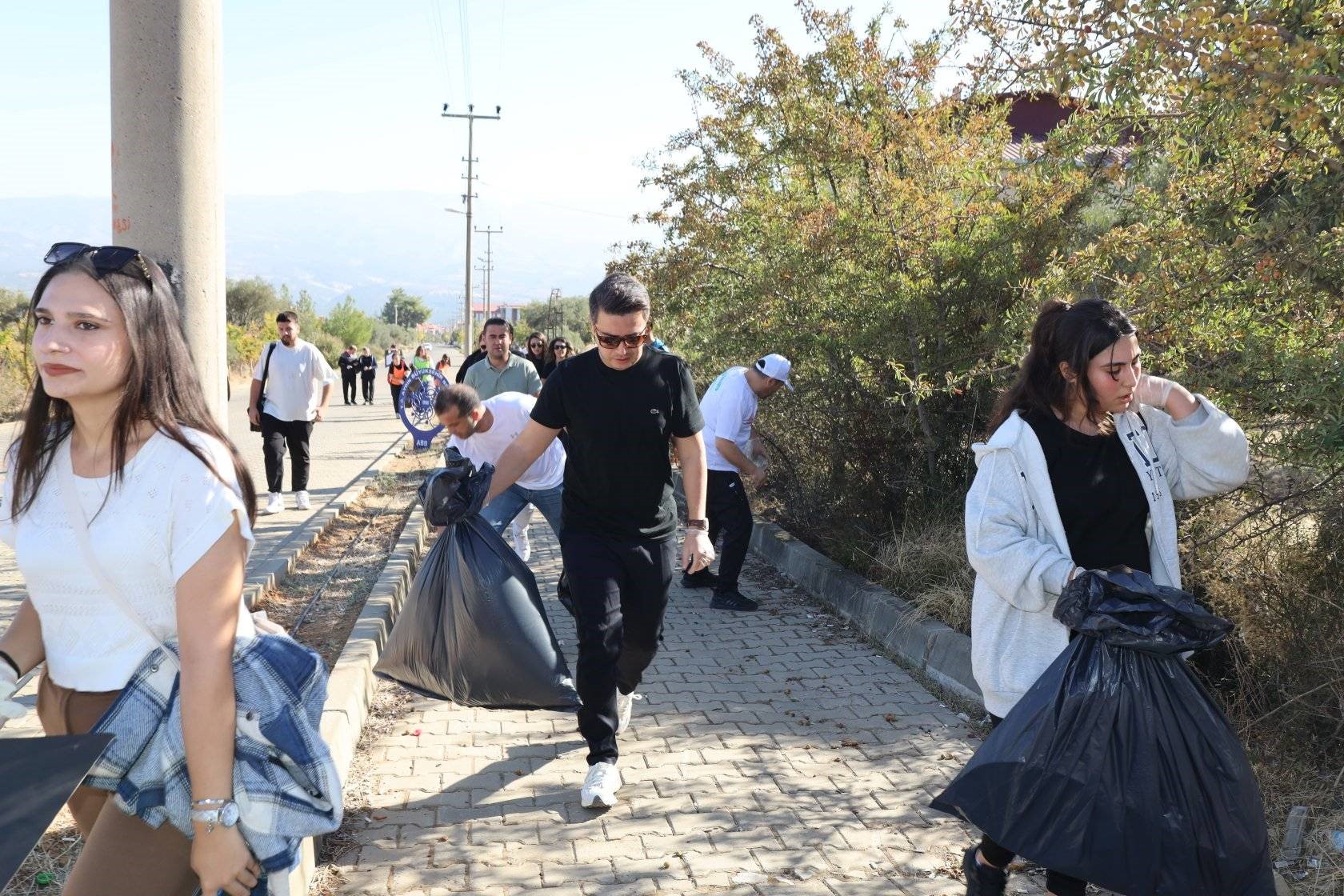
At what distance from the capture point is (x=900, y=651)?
7.08 meters

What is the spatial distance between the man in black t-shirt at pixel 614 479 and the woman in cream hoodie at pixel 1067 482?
1675 millimetres

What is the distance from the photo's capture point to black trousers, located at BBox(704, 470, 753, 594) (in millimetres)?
8414

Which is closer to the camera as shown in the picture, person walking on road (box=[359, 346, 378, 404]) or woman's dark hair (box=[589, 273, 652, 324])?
woman's dark hair (box=[589, 273, 652, 324])

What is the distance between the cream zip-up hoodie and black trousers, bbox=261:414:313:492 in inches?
364

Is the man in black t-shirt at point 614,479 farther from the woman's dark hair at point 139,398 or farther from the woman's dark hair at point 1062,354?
the woman's dark hair at point 139,398

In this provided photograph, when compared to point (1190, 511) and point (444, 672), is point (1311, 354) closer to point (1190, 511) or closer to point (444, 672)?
point (1190, 511)

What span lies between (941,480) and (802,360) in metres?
1.53

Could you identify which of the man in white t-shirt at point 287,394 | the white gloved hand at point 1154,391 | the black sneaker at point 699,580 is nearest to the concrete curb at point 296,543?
the man in white t-shirt at point 287,394

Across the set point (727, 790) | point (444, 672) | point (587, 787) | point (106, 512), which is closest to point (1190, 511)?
point (727, 790)

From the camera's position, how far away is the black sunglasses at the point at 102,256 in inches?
89.3

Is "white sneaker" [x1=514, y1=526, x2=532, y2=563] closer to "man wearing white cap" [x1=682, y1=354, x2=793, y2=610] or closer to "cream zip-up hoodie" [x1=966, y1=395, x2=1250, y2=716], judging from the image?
"man wearing white cap" [x1=682, y1=354, x2=793, y2=610]

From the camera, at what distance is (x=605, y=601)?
4.77 meters

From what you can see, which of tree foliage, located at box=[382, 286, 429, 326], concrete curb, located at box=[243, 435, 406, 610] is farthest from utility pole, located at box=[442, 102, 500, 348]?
tree foliage, located at box=[382, 286, 429, 326]

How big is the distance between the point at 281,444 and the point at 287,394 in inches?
22.4
